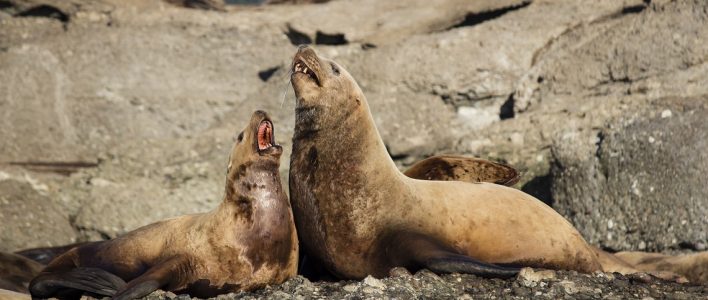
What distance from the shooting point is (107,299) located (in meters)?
6.32

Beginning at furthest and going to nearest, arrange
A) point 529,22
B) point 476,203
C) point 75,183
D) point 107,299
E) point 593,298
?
point 529,22 < point 75,183 < point 476,203 < point 107,299 < point 593,298

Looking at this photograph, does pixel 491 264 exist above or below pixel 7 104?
above

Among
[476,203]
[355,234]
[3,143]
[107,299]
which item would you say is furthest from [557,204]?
[3,143]

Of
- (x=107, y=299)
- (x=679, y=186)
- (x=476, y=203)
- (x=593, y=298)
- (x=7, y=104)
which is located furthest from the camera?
(x=7, y=104)

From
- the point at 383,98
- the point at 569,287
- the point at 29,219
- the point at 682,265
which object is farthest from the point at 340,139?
the point at 29,219

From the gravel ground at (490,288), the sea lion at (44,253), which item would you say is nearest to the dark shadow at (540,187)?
the gravel ground at (490,288)

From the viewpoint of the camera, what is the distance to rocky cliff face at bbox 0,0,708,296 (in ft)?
29.6

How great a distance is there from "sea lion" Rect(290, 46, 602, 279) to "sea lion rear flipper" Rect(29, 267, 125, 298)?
114 centimetres

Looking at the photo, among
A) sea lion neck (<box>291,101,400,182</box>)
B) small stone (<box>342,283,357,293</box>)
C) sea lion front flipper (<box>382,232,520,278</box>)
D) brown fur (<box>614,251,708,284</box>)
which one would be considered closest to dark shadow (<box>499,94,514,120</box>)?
brown fur (<box>614,251,708,284</box>)

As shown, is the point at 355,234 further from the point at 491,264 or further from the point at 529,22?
the point at 529,22

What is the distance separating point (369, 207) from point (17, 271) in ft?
9.05

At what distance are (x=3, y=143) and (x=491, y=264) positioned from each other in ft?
25.0

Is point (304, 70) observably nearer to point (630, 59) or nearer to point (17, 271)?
point (17, 271)

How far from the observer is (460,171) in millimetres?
8102
